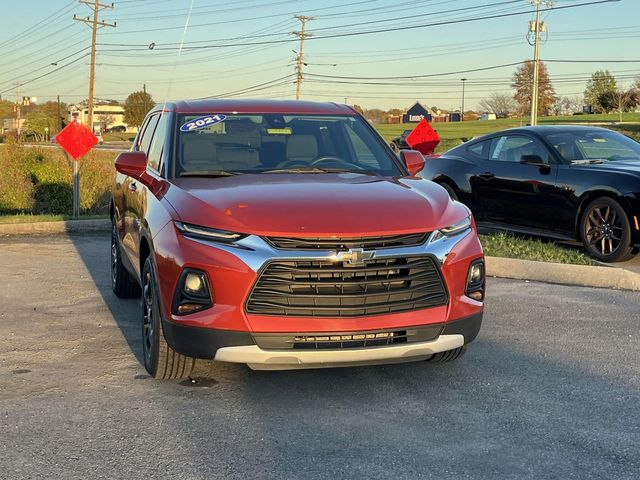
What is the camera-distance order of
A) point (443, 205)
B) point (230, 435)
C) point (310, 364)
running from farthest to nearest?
1. point (443, 205)
2. point (310, 364)
3. point (230, 435)

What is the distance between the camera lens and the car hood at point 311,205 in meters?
4.18

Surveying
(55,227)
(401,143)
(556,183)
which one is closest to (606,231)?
(556,183)

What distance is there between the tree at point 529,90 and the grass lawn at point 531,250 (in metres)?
102

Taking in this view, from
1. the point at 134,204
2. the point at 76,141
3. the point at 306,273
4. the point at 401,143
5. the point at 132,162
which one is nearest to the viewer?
the point at 306,273

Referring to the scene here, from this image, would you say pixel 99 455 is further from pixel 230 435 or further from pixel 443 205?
pixel 443 205

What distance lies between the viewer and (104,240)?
38.1 ft

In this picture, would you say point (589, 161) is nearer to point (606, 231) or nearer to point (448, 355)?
point (606, 231)

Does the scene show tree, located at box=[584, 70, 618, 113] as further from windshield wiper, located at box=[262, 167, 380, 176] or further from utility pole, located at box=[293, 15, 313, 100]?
windshield wiper, located at box=[262, 167, 380, 176]

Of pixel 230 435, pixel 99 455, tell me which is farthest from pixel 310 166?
pixel 99 455

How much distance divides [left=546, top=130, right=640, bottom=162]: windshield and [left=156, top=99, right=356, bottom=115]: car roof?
4.20 meters

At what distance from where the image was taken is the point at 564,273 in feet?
26.5

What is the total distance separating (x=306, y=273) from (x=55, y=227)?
9.44 metres

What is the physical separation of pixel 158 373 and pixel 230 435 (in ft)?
3.22

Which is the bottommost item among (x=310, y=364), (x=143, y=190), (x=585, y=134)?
(x=310, y=364)
